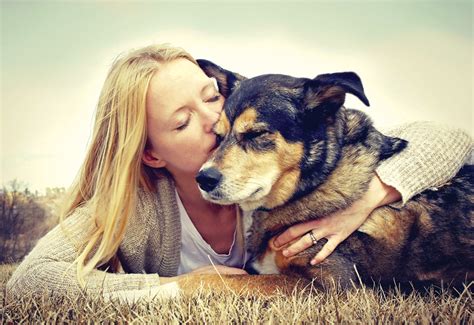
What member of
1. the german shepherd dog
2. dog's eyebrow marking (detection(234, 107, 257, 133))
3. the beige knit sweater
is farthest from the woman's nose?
the beige knit sweater

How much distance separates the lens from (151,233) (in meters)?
3.36

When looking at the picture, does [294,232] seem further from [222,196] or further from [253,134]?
[253,134]

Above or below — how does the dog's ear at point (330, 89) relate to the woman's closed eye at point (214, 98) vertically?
above

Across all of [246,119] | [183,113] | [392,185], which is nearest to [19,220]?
[183,113]

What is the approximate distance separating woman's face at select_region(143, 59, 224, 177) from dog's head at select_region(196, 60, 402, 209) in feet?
0.82

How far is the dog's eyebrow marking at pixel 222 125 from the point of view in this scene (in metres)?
2.93

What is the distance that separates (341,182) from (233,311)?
4.11ft

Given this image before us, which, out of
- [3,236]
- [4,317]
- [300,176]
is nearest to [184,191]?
[300,176]

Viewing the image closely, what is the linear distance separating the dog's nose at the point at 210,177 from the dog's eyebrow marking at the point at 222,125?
0.37 metres

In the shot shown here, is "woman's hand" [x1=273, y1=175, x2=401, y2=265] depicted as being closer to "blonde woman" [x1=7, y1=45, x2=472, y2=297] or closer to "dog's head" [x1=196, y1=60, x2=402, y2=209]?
"blonde woman" [x1=7, y1=45, x2=472, y2=297]

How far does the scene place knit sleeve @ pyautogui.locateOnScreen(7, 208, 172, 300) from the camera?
255 cm

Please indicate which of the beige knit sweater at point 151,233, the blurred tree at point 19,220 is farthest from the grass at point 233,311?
the blurred tree at point 19,220

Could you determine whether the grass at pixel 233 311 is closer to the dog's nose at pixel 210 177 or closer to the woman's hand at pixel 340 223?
the woman's hand at pixel 340 223

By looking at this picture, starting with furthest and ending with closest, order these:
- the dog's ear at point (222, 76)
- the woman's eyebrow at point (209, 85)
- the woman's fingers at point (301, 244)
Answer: the dog's ear at point (222, 76) < the woman's eyebrow at point (209, 85) < the woman's fingers at point (301, 244)
